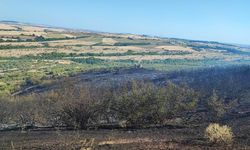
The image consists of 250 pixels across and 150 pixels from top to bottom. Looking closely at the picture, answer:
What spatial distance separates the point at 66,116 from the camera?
161ft

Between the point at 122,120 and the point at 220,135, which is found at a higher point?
the point at 220,135

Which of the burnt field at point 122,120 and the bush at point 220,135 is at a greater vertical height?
the bush at point 220,135

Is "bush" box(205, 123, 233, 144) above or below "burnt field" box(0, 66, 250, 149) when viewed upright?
above

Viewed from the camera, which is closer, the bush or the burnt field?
the bush

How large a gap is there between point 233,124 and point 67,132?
16.4 metres

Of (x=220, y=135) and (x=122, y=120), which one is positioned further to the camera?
(x=122, y=120)

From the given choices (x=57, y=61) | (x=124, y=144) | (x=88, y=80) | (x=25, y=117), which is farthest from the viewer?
(x=57, y=61)

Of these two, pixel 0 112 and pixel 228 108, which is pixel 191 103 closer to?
pixel 228 108

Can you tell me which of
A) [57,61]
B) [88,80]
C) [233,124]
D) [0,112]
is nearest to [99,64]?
[57,61]

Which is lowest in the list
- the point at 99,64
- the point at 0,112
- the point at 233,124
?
the point at 99,64

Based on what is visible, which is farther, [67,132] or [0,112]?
[0,112]

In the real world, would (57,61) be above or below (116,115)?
below

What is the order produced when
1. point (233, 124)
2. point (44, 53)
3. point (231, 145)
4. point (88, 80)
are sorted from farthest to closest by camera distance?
point (44, 53) → point (88, 80) → point (233, 124) → point (231, 145)

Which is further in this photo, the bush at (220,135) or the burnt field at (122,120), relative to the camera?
the burnt field at (122,120)
